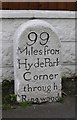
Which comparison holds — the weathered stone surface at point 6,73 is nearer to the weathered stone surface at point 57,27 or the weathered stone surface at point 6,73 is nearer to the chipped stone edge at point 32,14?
the weathered stone surface at point 57,27

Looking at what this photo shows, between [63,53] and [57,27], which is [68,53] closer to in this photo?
[63,53]

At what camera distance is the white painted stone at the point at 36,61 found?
5750 millimetres

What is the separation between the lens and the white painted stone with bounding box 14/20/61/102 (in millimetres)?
5750

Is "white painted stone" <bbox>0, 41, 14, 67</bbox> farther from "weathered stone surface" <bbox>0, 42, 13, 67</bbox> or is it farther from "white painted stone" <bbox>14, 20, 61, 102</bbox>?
"white painted stone" <bbox>14, 20, 61, 102</bbox>

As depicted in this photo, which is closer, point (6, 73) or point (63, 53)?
point (6, 73)

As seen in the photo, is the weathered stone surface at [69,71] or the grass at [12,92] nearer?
the grass at [12,92]

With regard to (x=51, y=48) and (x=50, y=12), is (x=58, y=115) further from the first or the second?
(x=50, y=12)

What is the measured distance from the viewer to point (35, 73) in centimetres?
584

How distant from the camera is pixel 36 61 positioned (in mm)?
5824

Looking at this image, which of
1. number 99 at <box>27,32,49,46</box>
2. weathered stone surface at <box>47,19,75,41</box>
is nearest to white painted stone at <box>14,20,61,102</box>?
number 99 at <box>27,32,49,46</box>

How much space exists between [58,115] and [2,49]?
179cm

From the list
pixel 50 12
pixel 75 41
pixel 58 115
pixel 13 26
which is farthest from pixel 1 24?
pixel 58 115

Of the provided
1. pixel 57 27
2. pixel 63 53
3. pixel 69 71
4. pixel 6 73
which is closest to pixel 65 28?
pixel 57 27

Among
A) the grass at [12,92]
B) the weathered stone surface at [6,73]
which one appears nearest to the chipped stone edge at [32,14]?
the weathered stone surface at [6,73]
